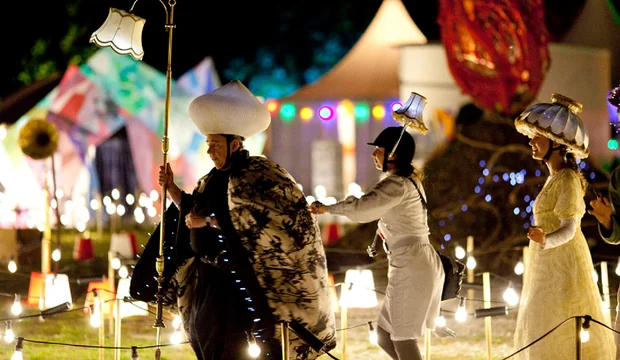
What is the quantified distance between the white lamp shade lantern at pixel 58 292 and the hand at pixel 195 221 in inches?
124

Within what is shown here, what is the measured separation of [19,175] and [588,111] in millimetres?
Answer: 8309

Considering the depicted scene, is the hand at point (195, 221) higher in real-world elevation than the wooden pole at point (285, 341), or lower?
higher

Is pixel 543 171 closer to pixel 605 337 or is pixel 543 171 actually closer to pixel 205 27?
pixel 605 337

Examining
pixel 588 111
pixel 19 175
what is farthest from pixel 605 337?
pixel 19 175

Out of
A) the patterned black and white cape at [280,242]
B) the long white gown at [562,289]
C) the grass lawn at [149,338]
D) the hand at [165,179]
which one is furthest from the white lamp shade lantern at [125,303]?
the long white gown at [562,289]

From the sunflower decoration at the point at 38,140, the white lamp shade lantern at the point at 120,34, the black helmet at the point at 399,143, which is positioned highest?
the sunflower decoration at the point at 38,140

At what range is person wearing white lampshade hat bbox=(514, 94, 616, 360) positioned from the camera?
17.6 ft

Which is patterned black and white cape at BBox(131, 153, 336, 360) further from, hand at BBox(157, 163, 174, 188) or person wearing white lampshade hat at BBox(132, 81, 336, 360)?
hand at BBox(157, 163, 174, 188)

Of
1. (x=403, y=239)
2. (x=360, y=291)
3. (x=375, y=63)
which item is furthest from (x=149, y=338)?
(x=375, y=63)

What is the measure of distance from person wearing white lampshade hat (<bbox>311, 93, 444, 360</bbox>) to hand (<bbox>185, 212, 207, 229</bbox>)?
28.9 inches

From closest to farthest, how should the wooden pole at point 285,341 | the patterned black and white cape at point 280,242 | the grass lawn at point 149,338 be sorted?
the wooden pole at point 285,341 → the patterned black and white cape at point 280,242 → the grass lawn at point 149,338

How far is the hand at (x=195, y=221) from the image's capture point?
4863mm

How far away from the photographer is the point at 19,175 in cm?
1602

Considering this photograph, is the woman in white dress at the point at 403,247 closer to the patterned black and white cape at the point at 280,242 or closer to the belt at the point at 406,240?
the belt at the point at 406,240
